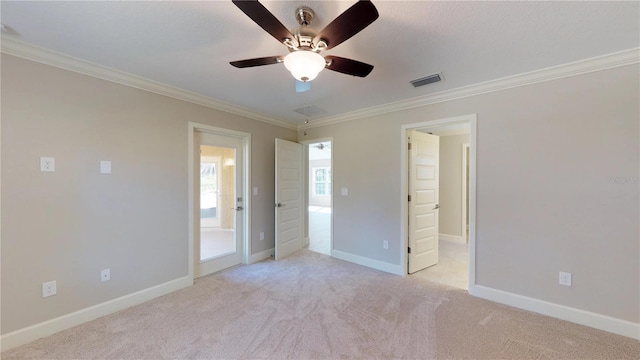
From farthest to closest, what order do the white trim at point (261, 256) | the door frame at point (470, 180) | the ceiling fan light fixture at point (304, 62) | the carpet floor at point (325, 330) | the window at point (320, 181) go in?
the window at point (320, 181) < the white trim at point (261, 256) < the door frame at point (470, 180) < the carpet floor at point (325, 330) < the ceiling fan light fixture at point (304, 62)

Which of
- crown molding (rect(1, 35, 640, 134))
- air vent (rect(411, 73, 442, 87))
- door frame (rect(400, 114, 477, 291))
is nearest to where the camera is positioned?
crown molding (rect(1, 35, 640, 134))

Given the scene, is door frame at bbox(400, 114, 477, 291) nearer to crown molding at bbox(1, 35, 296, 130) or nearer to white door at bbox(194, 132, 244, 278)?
white door at bbox(194, 132, 244, 278)

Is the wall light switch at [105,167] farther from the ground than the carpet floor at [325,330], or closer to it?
farther from the ground

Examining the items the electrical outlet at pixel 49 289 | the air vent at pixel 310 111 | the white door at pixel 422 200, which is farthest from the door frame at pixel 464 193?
the electrical outlet at pixel 49 289

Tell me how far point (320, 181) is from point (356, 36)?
9.76 m

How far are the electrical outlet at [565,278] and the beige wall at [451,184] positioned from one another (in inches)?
113

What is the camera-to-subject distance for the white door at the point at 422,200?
136 inches

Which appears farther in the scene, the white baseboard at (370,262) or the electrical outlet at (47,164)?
the white baseboard at (370,262)

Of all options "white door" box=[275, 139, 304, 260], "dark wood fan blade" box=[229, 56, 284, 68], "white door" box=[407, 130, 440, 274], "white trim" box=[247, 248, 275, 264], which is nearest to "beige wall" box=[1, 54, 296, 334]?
"white trim" box=[247, 248, 275, 264]

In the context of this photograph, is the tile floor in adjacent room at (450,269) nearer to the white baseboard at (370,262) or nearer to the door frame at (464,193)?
the white baseboard at (370,262)

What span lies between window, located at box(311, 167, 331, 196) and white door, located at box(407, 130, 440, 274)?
7.53 meters

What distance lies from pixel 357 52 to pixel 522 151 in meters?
2.03

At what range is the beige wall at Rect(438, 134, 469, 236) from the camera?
5.19m

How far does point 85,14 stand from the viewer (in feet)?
5.30
